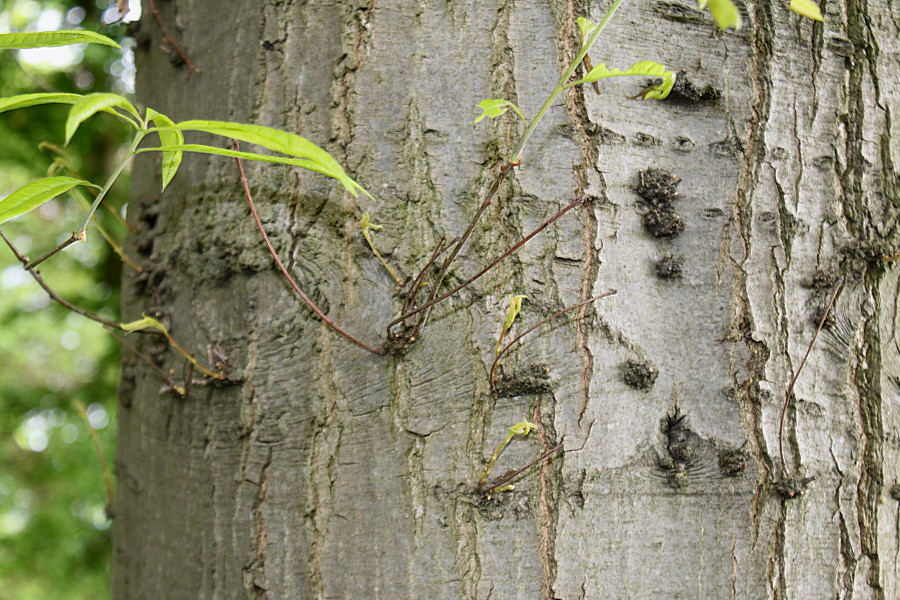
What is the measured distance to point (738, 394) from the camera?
91 centimetres

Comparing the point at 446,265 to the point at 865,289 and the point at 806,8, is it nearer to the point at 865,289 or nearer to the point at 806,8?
the point at 806,8

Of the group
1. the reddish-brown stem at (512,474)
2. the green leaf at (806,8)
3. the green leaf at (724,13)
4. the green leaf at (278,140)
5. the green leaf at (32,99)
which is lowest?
the reddish-brown stem at (512,474)

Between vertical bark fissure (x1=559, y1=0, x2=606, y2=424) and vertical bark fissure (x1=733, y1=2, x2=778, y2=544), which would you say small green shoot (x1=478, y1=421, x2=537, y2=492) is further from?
vertical bark fissure (x1=733, y1=2, x2=778, y2=544)

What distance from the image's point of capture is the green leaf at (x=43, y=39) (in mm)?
625

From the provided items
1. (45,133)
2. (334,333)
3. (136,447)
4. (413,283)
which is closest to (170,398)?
Answer: (136,447)

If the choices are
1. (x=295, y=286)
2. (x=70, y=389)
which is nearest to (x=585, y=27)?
(x=295, y=286)

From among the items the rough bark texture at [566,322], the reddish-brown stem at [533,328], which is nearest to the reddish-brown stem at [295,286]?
the rough bark texture at [566,322]

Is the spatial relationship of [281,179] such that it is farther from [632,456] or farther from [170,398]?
[632,456]

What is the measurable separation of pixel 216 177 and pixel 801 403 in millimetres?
979

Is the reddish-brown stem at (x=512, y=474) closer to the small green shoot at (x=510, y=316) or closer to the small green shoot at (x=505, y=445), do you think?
the small green shoot at (x=505, y=445)

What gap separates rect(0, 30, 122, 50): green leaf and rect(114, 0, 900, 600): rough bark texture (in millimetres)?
371

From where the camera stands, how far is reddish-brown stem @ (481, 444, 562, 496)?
858 millimetres

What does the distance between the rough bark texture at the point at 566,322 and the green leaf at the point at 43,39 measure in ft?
1.22

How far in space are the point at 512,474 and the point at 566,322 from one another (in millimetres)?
225
